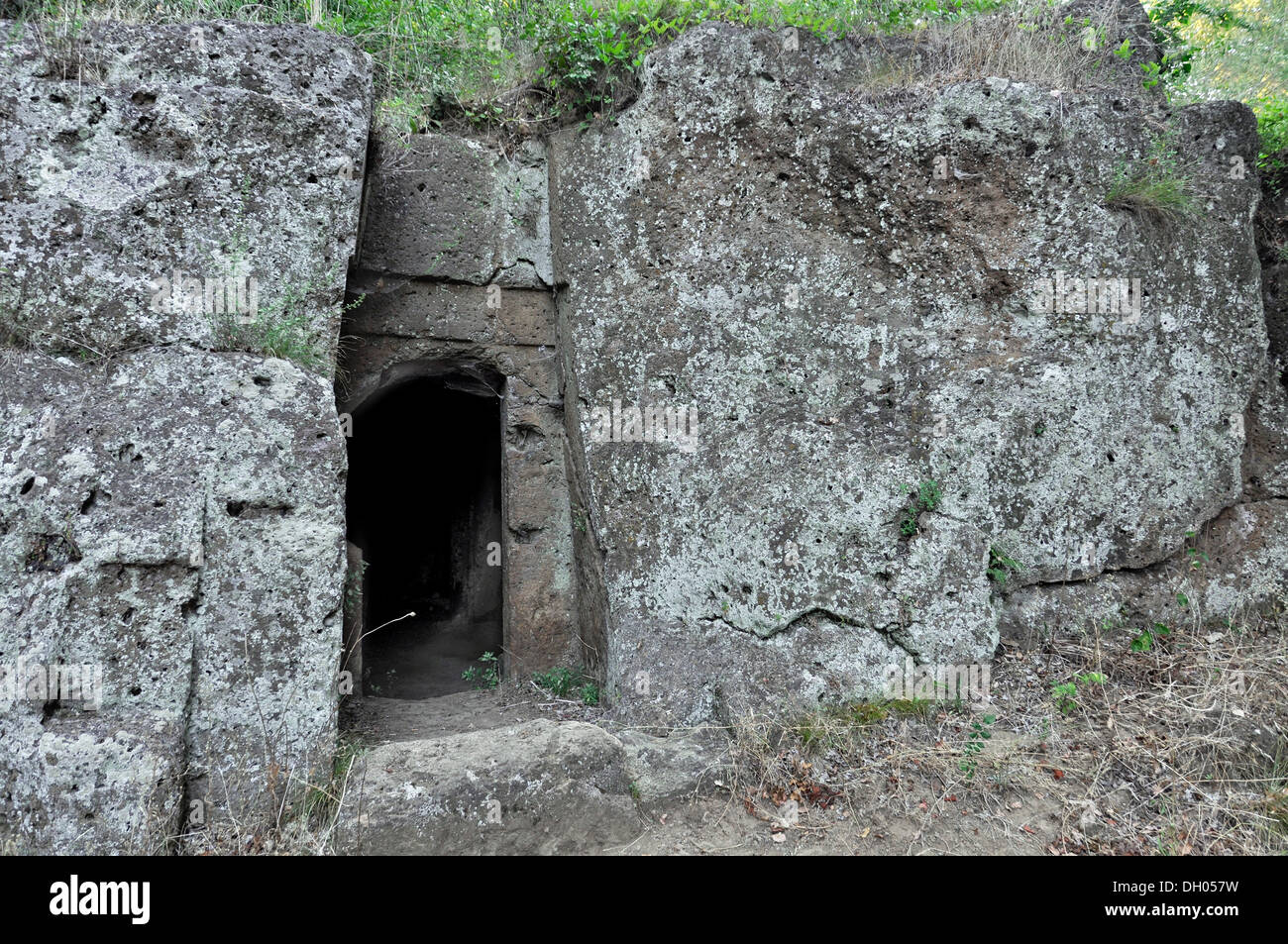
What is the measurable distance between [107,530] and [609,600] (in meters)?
2.28

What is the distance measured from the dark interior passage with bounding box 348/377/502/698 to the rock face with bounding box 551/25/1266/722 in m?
3.39

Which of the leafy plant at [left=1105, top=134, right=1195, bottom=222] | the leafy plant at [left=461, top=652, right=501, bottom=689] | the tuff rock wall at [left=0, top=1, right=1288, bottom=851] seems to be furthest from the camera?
the leafy plant at [left=461, top=652, right=501, bottom=689]

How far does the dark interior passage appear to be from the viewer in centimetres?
758

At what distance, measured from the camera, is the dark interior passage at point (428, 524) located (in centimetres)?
758

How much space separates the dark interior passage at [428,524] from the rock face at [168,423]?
3608 millimetres

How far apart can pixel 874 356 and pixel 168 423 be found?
133 inches

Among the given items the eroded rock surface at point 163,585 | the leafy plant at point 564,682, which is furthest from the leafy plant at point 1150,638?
the eroded rock surface at point 163,585

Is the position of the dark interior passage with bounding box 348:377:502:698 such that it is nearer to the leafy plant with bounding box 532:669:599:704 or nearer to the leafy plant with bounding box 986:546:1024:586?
the leafy plant with bounding box 532:669:599:704

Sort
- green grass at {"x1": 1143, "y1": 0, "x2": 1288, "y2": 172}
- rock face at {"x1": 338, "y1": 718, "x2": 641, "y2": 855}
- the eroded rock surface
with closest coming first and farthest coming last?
the eroded rock surface, rock face at {"x1": 338, "y1": 718, "x2": 641, "y2": 855}, green grass at {"x1": 1143, "y1": 0, "x2": 1288, "y2": 172}

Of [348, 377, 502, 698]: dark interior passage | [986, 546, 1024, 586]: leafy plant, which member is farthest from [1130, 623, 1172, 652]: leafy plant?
[348, 377, 502, 698]: dark interior passage

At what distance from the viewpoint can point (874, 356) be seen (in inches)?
160

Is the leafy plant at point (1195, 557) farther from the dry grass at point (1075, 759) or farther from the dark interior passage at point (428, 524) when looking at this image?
the dark interior passage at point (428, 524)

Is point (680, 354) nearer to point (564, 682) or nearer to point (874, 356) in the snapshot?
point (874, 356)

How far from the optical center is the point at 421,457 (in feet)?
30.6
